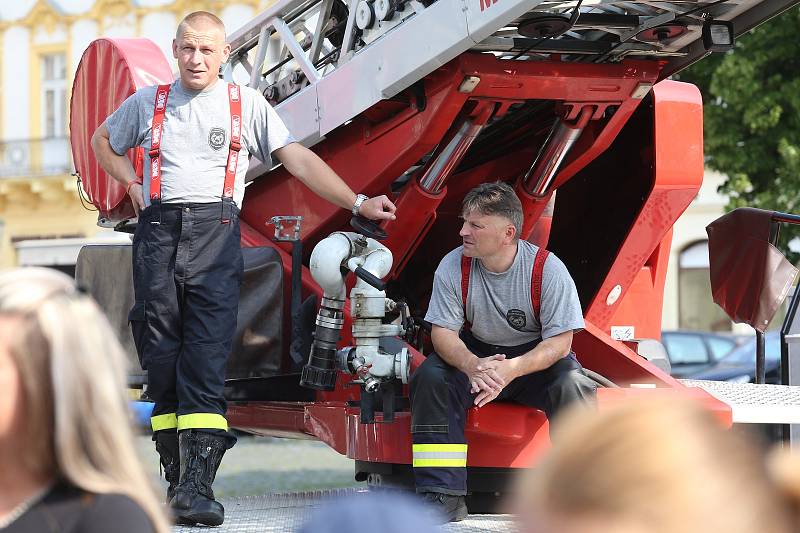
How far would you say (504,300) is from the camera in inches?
195

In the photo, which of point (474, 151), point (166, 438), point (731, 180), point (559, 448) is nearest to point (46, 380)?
point (559, 448)

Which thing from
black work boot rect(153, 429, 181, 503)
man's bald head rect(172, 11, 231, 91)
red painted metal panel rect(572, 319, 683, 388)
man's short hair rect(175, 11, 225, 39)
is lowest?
black work boot rect(153, 429, 181, 503)

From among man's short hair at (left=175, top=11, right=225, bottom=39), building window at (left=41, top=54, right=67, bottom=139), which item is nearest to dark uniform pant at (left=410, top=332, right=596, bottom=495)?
man's short hair at (left=175, top=11, right=225, bottom=39)

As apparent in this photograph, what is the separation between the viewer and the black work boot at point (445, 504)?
14.9 feet

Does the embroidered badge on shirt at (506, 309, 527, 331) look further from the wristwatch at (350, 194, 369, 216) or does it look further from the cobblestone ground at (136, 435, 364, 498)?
the cobblestone ground at (136, 435, 364, 498)

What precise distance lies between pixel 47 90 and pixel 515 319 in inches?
1035

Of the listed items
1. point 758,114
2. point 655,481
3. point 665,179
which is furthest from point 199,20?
point 758,114

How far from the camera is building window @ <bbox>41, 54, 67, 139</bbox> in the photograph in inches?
1143

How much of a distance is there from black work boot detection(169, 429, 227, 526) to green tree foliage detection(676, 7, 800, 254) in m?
8.62

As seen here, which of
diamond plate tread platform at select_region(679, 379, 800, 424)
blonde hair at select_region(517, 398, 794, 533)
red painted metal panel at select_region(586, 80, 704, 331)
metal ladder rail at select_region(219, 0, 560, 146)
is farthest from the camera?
red painted metal panel at select_region(586, 80, 704, 331)

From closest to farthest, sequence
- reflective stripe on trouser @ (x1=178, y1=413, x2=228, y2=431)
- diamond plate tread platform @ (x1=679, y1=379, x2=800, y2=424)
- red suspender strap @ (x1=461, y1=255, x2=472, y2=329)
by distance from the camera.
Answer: reflective stripe on trouser @ (x1=178, y1=413, x2=228, y2=431), red suspender strap @ (x1=461, y1=255, x2=472, y2=329), diamond plate tread platform @ (x1=679, y1=379, x2=800, y2=424)

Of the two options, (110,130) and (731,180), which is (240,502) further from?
(731,180)

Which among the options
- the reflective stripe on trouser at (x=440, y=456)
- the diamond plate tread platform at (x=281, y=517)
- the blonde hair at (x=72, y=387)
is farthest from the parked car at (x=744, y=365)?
the blonde hair at (x=72, y=387)

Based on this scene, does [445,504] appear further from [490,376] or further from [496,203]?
[496,203]
